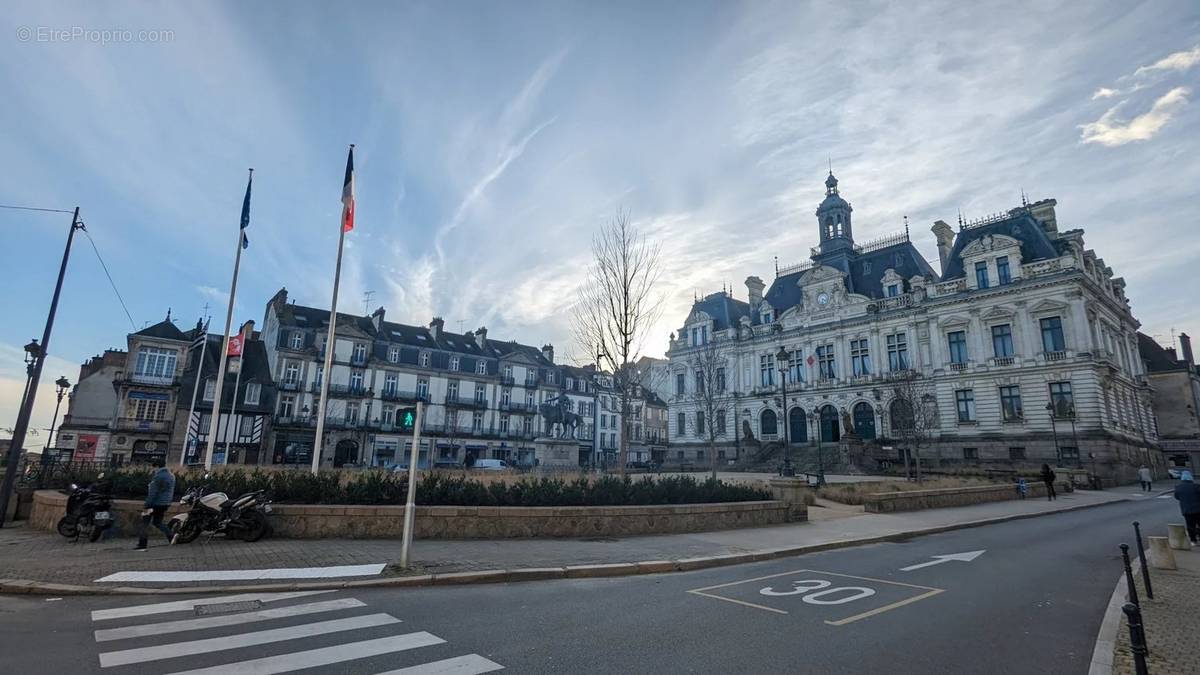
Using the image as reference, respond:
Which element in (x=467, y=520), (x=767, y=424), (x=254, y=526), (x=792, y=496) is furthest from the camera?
(x=767, y=424)

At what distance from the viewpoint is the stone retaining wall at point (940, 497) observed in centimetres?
2025

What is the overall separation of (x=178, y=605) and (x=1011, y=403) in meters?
53.8

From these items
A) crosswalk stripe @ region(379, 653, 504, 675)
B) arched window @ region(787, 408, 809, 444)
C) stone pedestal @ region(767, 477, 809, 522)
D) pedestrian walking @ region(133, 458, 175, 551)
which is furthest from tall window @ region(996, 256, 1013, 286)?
pedestrian walking @ region(133, 458, 175, 551)

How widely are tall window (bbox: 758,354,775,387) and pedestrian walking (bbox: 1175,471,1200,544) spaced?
4804 cm

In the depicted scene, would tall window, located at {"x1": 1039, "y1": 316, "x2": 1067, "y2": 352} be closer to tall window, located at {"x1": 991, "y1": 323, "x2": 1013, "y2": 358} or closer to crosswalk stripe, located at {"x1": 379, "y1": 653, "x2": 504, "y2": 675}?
tall window, located at {"x1": 991, "y1": 323, "x2": 1013, "y2": 358}

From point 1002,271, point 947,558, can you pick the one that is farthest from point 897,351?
point 947,558

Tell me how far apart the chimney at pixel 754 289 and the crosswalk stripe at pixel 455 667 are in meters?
67.8

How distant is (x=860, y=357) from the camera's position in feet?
182

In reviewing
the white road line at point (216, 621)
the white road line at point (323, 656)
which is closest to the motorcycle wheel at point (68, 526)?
the white road line at point (216, 621)

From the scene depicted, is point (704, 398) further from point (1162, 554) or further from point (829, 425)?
point (1162, 554)

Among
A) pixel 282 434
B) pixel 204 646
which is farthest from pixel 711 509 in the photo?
pixel 282 434

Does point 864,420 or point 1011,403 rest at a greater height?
point 1011,403

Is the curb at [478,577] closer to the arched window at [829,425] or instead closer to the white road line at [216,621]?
the white road line at [216,621]

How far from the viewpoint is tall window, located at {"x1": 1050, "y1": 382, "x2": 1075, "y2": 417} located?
41.6 m
